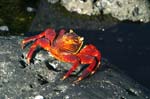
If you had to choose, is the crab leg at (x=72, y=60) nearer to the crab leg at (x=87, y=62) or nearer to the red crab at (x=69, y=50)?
the red crab at (x=69, y=50)

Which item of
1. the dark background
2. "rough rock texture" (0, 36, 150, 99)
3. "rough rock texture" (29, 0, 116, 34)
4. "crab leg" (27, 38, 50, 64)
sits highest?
"crab leg" (27, 38, 50, 64)

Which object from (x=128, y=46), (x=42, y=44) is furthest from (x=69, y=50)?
(x=128, y=46)

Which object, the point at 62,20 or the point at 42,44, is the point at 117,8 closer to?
the point at 62,20

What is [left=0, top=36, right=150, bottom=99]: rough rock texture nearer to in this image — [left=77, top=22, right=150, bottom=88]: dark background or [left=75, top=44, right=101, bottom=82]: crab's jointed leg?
[left=75, top=44, right=101, bottom=82]: crab's jointed leg

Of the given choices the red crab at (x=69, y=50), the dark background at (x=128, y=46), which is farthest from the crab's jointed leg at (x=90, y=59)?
the dark background at (x=128, y=46)

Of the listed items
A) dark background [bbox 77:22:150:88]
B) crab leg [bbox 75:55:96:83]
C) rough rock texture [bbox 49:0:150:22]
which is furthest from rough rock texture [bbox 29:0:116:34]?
crab leg [bbox 75:55:96:83]

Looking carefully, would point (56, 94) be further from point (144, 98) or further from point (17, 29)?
point (17, 29)
